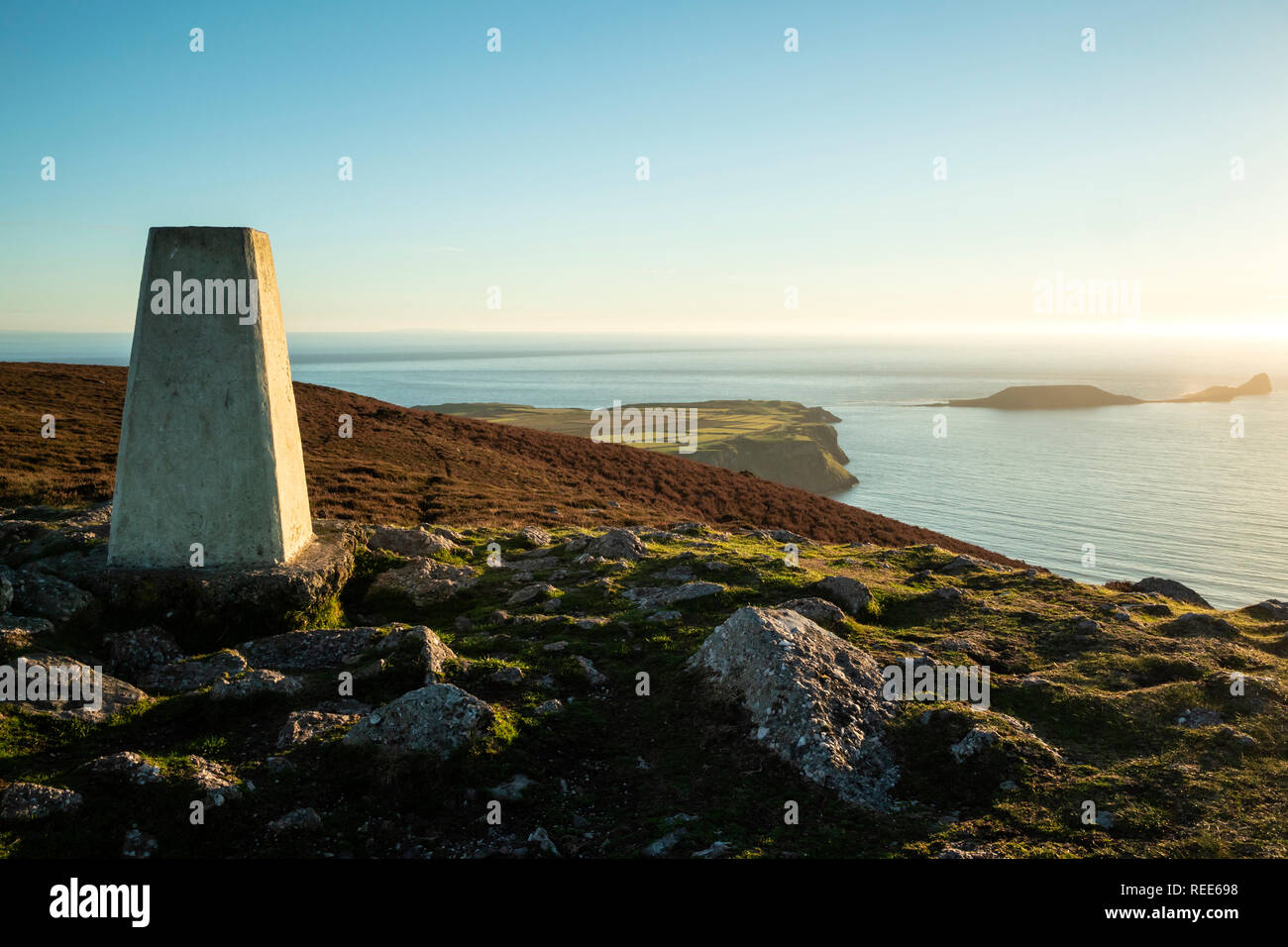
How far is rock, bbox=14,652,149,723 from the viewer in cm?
829

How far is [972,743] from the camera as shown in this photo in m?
7.96

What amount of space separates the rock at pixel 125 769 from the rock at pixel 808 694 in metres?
6.27

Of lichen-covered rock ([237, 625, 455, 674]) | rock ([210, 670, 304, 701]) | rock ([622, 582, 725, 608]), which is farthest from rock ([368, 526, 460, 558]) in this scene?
rock ([210, 670, 304, 701])

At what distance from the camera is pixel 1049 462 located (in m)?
122

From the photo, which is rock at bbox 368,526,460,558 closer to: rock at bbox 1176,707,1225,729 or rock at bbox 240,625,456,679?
rock at bbox 240,625,456,679

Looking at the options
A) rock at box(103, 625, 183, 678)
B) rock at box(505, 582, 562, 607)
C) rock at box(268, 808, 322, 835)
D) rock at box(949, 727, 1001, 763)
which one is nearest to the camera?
rock at box(268, 808, 322, 835)

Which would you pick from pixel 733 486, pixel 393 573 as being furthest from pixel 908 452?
pixel 393 573

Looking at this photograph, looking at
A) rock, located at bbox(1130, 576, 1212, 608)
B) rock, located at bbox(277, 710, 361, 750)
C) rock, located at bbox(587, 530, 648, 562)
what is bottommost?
rock, located at bbox(1130, 576, 1212, 608)

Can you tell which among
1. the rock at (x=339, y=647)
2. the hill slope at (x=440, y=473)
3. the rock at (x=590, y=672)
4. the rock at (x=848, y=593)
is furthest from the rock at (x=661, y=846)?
the hill slope at (x=440, y=473)

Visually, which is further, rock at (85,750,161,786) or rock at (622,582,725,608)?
rock at (622,582,725,608)

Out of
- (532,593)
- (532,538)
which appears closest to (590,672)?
(532,593)

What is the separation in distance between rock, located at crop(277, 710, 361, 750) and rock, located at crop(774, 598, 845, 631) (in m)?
6.75

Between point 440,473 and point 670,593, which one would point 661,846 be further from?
point 440,473
